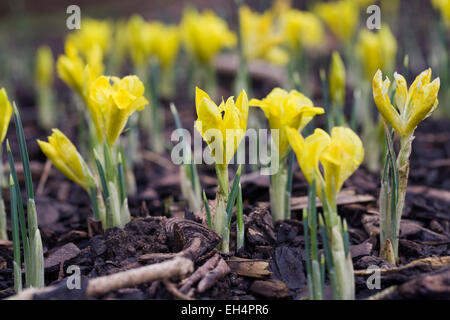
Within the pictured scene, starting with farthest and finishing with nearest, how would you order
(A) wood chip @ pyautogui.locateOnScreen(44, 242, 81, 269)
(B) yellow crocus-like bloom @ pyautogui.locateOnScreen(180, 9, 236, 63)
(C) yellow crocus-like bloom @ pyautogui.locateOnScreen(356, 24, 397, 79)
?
1. (B) yellow crocus-like bloom @ pyautogui.locateOnScreen(180, 9, 236, 63)
2. (C) yellow crocus-like bloom @ pyautogui.locateOnScreen(356, 24, 397, 79)
3. (A) wood chip @ pyautogui.locateOnScreen(44, 242, 81, 269)

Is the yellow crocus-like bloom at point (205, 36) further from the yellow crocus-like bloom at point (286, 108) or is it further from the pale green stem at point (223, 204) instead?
the pale green stem at point (223, 204)

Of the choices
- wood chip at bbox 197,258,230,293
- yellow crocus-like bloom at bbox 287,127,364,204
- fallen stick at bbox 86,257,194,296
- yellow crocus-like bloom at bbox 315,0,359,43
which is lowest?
wood chip at bbox 197,258,230,293

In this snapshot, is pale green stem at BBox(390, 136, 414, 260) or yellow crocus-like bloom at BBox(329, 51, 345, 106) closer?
pale green stem at BBox(390, 136, 414, 260)

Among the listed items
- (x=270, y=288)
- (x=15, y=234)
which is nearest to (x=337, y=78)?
(x=270, y=288)

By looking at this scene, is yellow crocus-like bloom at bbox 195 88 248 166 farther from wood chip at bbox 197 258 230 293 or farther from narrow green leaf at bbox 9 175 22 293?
narrow green leaf at bbox 9 175 22 293

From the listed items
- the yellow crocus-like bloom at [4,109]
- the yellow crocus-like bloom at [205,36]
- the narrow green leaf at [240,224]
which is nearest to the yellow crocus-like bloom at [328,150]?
the narrow green leaf at [240,224]

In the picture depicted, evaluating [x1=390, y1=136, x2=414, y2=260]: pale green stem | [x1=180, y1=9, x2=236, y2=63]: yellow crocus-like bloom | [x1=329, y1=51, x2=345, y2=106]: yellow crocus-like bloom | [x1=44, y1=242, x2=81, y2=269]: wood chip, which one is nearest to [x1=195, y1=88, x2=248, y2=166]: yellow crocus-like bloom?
[x1=390, y1=136, x2=414, y2=260]: pale green stem

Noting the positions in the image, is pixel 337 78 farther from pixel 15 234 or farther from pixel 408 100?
pixel 15 234
